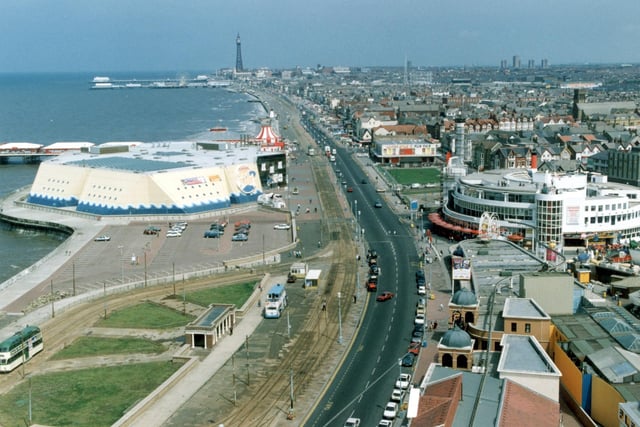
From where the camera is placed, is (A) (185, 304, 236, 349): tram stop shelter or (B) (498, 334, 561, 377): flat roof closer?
(B) (498, 334, 561, 377): flat roof

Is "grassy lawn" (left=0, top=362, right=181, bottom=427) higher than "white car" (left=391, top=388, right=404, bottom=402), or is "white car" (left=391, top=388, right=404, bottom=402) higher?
"white car" (left=391, top=388, right=404, bottom=402)

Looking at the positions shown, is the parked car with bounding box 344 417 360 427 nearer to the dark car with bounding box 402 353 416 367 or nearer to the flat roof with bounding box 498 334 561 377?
the flat roof with bounding box 498 334 561 377

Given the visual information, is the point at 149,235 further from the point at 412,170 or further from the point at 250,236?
the point at 412,170

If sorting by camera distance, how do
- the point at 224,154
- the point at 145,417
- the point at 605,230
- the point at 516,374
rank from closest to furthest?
the point at 516,374
the point at 145,417
the point at 605,230
the point at 224,154

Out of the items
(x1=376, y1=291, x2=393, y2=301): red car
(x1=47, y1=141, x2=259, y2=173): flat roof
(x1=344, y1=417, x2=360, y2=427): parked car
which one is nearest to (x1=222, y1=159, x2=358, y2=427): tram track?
(x1=376, y1=291, x2=393, y2=301): red car

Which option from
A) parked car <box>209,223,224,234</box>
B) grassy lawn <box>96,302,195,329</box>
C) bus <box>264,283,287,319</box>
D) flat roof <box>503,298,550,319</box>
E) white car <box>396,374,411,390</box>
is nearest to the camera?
white car <box>396,374,411,390</box>

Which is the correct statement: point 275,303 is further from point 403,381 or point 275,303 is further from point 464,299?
point 403,381

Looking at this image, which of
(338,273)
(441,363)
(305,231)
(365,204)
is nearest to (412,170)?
(365,204)
